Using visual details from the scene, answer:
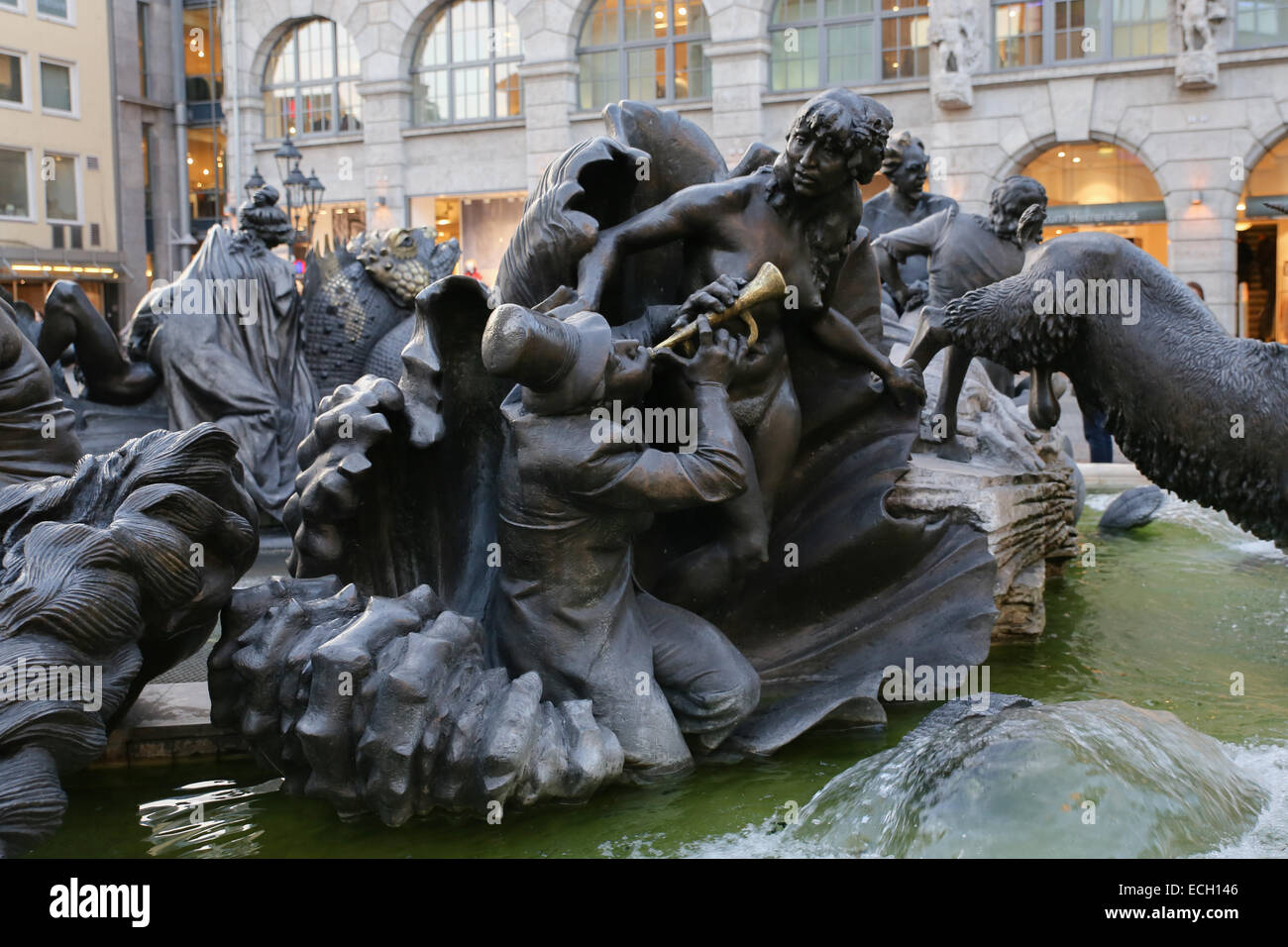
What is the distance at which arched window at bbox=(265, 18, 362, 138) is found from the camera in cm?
2861

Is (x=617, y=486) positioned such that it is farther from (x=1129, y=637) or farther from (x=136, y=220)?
(x=136, y=220)

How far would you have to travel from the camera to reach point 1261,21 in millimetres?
20219

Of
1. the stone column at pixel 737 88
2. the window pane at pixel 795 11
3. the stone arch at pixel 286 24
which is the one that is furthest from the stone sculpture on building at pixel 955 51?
the stone arch at pixel 286 24

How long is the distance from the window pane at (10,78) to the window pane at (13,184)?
1.22m

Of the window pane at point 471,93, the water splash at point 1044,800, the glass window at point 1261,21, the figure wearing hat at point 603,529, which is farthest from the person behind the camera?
the window pane at point 471,93

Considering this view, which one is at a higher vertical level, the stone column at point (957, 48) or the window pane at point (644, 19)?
the window pane at point (644, 19)

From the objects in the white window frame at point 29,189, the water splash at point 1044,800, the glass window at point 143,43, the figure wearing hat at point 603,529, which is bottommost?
the water splash at point 1044,800

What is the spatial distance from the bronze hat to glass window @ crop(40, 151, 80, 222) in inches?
1253

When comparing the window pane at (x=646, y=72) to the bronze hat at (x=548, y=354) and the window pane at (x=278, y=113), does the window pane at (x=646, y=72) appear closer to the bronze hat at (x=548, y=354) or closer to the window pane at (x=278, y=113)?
the window pane at (x=278, y=113)

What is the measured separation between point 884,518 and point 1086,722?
3.49ft

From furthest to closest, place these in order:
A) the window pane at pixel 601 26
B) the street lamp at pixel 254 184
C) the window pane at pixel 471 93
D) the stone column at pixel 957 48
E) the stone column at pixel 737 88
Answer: the window pane at pixel 471 93 < the window pane at pixel 601 26 < the stone column at pixel 737 88 < the stone column at pixel 957 48 < the street lamp at pixel 254 184

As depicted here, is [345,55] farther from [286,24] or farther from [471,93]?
[471,93]

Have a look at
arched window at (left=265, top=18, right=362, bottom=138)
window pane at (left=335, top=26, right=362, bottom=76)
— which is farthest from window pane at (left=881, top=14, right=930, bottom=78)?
window pane at (left=335, top=26, right=362, bottom=76)

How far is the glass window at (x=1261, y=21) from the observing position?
2017 cm
